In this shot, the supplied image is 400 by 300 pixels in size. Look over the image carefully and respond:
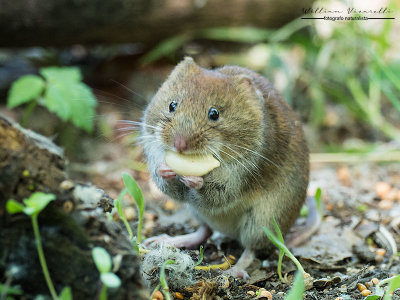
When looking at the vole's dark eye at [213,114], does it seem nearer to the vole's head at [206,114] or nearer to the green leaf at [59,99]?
the vole's head at [206,114]

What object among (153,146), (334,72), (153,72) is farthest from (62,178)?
(334,72)

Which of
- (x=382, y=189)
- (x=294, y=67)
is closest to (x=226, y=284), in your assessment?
(x=382, y=189)

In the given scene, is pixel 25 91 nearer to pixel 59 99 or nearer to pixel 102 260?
pixel 59 99

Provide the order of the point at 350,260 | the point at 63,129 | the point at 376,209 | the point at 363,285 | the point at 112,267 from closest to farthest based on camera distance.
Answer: the point at 112,267
the point at 363,285
the point at 350,260
the point at 376,209
the point at 63,129

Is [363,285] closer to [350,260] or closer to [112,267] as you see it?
[350,260]

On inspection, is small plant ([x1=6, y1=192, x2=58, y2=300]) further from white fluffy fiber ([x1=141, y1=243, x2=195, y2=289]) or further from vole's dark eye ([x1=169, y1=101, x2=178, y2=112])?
vole's dark eye ([x1=169, y1=101, x2=178, y2=112])

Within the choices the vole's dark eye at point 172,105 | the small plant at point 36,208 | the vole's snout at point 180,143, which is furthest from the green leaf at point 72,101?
the small plant at point 36,208
